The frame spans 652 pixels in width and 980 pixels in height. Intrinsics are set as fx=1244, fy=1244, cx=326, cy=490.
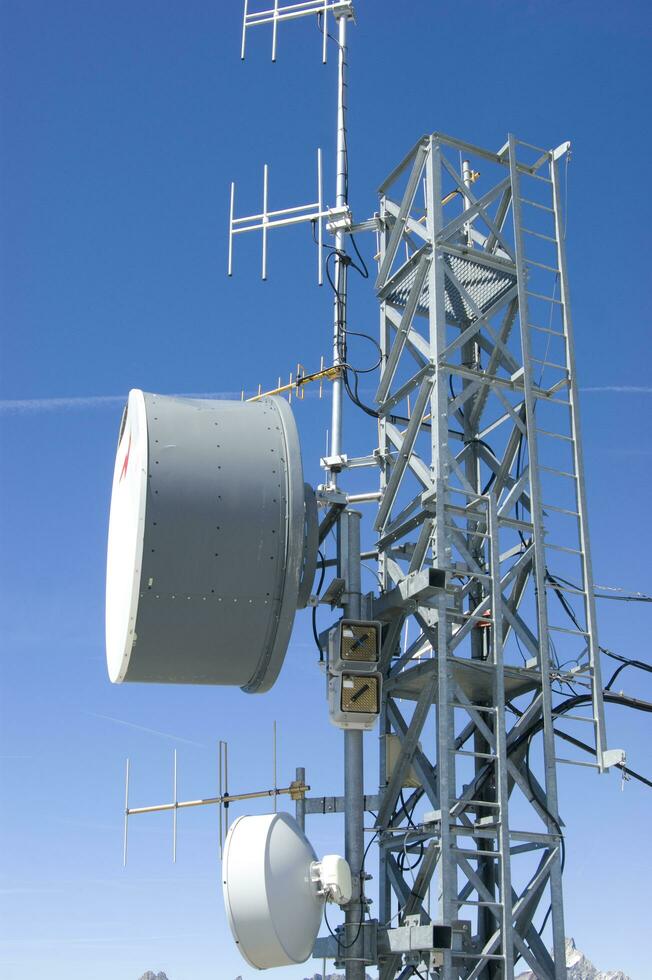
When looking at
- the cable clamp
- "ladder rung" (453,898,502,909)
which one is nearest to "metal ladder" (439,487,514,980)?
"ladder rung" (453,898,502,909)

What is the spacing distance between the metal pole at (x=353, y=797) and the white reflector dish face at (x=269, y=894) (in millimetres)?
592

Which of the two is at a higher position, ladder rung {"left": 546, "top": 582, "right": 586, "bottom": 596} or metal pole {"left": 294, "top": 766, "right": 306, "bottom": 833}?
ladder rung {"left": 546, "top": 582, "right": 586, "bottom": 596}

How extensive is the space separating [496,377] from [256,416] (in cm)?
357

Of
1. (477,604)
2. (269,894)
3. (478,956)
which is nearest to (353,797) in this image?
(269,894)

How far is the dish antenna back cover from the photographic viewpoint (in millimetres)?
13883

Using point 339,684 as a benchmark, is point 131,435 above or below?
above

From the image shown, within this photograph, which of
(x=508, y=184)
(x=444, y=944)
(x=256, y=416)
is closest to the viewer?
(x=444, y=944)

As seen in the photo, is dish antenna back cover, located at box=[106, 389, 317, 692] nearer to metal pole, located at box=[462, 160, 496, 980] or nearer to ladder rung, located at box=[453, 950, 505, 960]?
metal pole, located at box=[462, 160, 496, 980]

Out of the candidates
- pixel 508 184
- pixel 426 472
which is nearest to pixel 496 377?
pixel 426 472

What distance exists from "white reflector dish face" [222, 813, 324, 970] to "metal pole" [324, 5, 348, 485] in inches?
210

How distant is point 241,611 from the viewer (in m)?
14.1

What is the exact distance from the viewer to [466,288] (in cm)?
1806

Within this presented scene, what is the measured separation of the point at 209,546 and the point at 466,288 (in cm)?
641

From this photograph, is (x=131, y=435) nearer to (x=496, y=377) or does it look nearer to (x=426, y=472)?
(x=426, y=472)
